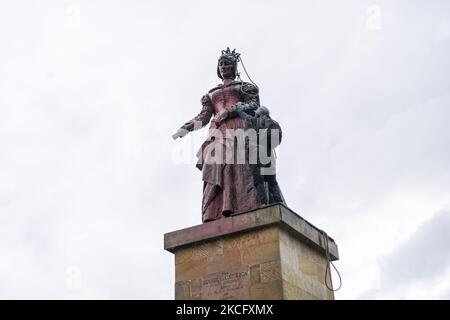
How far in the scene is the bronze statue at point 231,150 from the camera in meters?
10.8

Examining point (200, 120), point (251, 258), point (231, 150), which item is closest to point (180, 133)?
point (200, 120)

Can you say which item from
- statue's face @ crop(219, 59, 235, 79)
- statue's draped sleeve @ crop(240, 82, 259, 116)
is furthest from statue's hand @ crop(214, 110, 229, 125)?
statue's face @ crop(219, 59, 235, 79)

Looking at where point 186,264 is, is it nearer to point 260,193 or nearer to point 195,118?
point 260,193

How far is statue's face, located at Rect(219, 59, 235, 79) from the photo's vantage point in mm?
12594

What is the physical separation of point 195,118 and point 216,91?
2.18 ft

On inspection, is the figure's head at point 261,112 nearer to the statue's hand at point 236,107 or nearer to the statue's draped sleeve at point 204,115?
the statue's hand at point 236,107

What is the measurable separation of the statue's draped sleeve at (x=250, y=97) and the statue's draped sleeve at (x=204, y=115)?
0.73 m

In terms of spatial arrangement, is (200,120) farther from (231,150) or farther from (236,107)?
(231,150)

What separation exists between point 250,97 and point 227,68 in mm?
855

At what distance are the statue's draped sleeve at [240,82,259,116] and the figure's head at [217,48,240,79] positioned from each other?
0.46 m

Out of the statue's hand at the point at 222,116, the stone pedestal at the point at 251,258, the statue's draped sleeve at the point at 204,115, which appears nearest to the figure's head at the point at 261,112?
the statue's hand at the point at 222,116

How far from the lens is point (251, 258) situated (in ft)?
31.2

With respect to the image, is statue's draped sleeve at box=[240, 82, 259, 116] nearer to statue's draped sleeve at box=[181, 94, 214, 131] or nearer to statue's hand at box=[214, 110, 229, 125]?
statue's hand at box=[214, 110, 229, 125]

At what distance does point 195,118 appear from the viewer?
12508 mm
